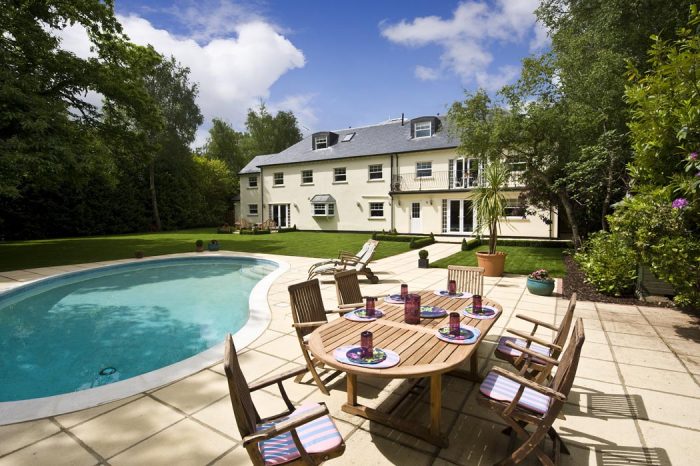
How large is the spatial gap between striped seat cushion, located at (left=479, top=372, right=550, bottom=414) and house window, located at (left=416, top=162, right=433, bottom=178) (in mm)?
19786

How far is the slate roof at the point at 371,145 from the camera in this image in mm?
22047

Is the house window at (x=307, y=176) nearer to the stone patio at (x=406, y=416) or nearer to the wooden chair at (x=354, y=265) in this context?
the wooden chair at (x=354, y=265)

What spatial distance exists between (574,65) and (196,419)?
43.4ft

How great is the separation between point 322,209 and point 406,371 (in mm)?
23583

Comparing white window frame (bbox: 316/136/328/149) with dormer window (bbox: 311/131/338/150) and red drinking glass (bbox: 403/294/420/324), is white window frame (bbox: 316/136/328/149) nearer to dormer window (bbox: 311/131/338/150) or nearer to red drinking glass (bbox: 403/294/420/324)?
dormer window (bbox: 311/131/338/150)

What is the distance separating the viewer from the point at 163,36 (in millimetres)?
18578

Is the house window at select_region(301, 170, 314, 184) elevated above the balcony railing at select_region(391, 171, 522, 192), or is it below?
above

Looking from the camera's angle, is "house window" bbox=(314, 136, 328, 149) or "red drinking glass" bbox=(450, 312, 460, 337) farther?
"house window" bbox=(314, 136, 328, 149)

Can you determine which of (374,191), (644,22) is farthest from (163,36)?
(644,22)

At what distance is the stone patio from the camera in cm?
259

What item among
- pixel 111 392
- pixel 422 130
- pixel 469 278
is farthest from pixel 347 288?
pixel 422 130

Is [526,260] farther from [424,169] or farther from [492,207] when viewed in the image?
[424,169]

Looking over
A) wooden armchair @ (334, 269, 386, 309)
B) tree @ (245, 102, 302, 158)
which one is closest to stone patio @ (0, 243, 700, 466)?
wooden armchair @ (334, 269, 386, 309)

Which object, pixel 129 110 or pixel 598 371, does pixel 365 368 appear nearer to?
pixel 598 371
